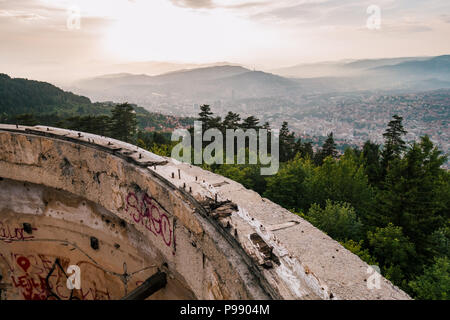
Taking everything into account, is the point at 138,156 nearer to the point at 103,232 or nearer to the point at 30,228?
the point at 103,232

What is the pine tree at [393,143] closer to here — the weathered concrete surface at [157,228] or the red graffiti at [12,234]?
the weathered concrete surface at [157,228]

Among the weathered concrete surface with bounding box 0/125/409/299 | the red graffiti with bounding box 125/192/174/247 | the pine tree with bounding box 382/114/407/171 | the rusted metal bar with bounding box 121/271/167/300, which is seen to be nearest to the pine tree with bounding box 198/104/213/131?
the pine tree with bounding box 382/114/407/171

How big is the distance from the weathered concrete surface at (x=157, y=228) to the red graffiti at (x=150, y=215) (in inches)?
0.8

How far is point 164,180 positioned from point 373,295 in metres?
4.11

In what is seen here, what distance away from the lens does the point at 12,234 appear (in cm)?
807

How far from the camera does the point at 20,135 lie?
277 inches

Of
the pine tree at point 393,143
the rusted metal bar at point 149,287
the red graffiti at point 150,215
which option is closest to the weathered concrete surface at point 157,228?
the red graffiti at point 150,215

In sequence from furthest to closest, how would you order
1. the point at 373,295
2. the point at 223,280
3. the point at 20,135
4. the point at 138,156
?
the point at 20,135 → the point at 138,156 → the point at 373,295 → the point at 223,280

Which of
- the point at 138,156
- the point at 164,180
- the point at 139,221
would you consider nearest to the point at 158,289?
the point at 139,221

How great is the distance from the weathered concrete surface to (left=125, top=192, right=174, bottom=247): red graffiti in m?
0.02

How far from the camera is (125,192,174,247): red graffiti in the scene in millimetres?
4965
